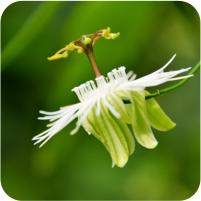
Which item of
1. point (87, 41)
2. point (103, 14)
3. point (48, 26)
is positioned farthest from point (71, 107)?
point (48, 26)

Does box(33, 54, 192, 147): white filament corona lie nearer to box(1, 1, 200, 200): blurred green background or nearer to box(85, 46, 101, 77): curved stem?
box(85, 46, 101, 77): curved stem

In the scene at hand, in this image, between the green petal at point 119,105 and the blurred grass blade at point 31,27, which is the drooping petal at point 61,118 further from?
the blurred grass blade at point 31,27

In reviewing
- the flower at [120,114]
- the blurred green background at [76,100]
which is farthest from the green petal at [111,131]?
the blurred green background at [76,100]

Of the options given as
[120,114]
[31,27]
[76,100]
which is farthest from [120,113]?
[76,100]

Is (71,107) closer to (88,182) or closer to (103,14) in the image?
(103,14)

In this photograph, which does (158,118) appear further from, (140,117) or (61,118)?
(61,118)

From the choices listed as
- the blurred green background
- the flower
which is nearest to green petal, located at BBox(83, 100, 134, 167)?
the flower
